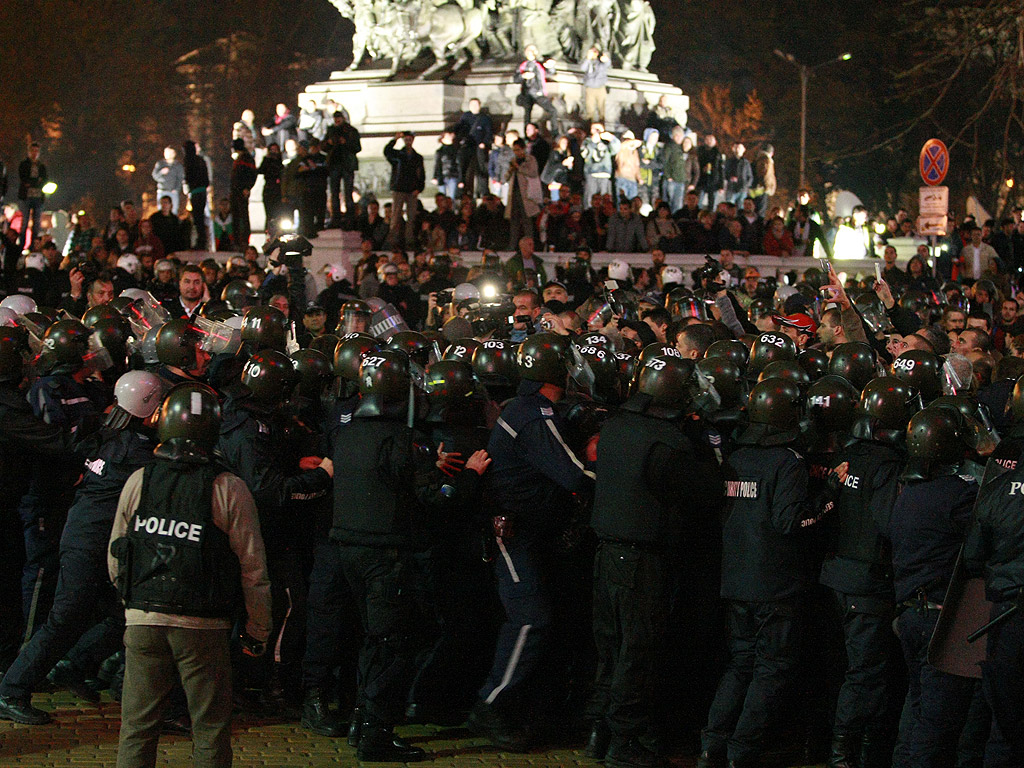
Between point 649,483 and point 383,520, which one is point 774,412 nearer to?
point 649,483

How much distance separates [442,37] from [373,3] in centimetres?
199

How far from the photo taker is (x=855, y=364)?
33.3ft

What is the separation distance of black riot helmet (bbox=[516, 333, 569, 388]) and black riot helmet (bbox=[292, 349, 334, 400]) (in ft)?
5.81

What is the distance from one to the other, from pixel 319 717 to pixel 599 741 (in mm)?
1598

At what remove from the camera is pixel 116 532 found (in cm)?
705

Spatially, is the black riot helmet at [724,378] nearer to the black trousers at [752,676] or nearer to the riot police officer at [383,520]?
the black trousers at [752,676]

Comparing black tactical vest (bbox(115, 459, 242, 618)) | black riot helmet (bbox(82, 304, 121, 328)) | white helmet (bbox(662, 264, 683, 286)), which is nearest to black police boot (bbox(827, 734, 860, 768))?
black tactical vest (bbox(115, 459, 242, 618))

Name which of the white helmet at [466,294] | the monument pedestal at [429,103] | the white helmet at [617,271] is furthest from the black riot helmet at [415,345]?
the monument pedestal at [429,103]

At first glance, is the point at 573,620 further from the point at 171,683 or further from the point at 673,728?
the point at 171,683

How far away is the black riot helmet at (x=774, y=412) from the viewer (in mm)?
8164

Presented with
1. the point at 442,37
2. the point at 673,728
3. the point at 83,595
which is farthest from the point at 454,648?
the point at 442,37

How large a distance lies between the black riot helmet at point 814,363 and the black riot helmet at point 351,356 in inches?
117

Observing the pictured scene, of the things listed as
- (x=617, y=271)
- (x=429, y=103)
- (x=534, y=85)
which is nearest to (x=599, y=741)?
(x=617, y=271)

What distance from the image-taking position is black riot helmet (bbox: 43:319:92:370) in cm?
985
